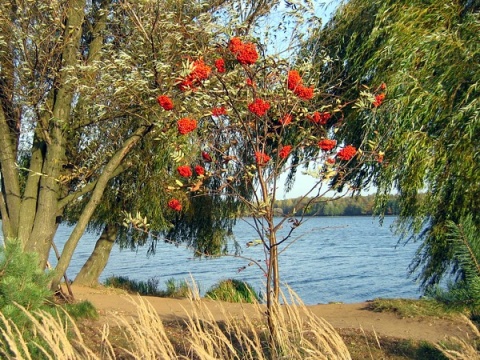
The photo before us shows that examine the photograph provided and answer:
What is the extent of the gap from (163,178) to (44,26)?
4.18 m

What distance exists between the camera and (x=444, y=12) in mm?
8445

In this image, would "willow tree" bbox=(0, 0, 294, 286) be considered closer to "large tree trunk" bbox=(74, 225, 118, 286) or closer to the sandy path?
the sandy path

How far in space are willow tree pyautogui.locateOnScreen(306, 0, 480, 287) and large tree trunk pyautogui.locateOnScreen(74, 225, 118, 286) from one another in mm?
6894

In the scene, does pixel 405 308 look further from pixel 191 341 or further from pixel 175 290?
pixel 175 290

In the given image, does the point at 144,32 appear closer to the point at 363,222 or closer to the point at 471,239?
the point at 471,239

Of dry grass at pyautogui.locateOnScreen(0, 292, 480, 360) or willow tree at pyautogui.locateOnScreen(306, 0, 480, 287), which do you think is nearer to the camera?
dry grass at pyautogui.locateOnScreen(0, 292, 480, 360)

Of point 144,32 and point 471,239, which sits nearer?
point 471,239

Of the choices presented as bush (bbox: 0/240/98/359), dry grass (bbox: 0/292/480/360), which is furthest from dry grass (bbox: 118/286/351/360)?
bush (bbox: 0/240/98/359)

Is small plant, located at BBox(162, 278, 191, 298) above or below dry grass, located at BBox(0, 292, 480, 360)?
below

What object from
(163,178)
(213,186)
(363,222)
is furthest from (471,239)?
(363,222)

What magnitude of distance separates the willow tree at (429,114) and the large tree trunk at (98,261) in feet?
22.6

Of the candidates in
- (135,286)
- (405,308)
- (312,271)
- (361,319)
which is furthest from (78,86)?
(312,271)

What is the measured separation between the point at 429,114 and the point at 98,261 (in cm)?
845

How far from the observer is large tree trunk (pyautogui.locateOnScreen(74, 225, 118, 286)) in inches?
533
